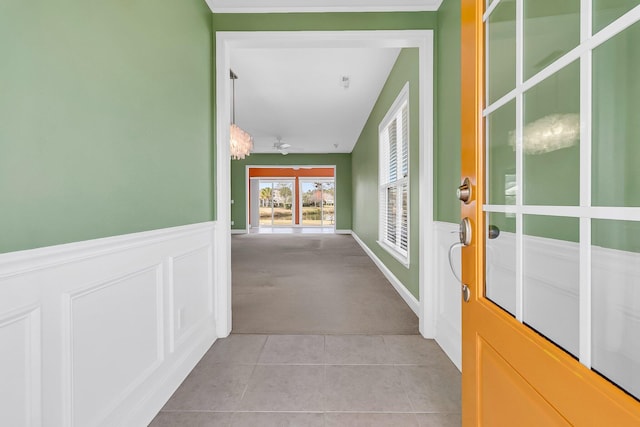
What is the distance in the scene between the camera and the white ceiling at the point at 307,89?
143 inches

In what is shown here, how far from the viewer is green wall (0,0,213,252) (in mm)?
877

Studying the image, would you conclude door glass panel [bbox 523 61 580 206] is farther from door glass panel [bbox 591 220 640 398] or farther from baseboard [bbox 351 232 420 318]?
baseboard [bbox 351 232 420 318]

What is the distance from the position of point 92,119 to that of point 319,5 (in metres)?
1.92

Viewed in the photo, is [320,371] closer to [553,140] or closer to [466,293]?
[466,293]

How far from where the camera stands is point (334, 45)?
97.3 inches

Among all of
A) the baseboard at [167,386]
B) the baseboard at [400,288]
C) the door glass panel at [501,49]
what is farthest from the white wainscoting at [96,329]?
the baseboard at [400,288]

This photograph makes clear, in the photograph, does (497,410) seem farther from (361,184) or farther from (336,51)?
(361,184)

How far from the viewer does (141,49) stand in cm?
146

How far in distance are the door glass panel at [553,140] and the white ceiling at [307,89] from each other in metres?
2.52

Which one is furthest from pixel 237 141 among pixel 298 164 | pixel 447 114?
pixel 298 164

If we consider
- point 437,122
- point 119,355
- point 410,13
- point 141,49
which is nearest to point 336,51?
point 410,13


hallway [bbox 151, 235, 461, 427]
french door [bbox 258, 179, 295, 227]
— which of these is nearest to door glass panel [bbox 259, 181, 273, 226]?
french door [bbox 258, 179, 295, 227]

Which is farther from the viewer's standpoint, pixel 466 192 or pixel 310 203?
pixel 310 203

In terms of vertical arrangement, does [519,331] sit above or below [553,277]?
below
